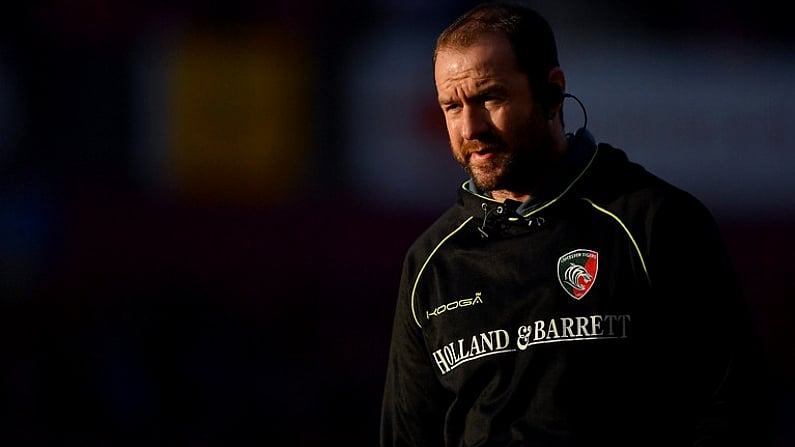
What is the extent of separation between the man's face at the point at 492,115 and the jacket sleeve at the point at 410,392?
32 centimetres

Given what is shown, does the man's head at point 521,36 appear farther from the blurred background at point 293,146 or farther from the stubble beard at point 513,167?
the blurred background at point 293,146

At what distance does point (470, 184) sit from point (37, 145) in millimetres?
6291

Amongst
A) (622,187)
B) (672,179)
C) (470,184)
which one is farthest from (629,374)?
(672,179)

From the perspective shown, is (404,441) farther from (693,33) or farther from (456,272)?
(693,33)

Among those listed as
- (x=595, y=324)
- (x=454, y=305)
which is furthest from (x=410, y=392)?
(x=595, y=324)

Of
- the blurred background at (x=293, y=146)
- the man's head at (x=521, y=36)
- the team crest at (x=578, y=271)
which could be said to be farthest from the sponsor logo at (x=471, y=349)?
the blurred background at (x=293, y=146)

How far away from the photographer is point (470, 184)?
2633 mm

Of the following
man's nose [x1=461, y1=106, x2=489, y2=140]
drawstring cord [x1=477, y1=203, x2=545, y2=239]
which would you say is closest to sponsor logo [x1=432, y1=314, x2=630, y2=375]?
drawstring cord [x1=477, y1=203, x2=545, y2=239]

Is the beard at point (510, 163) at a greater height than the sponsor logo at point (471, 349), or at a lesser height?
greater

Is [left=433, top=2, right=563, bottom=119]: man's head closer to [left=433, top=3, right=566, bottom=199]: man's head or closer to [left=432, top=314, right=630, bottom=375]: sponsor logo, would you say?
[left=433, top=3, right=566, bottom=199]: man's head

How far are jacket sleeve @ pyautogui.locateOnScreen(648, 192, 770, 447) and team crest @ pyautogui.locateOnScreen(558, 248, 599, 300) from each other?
0.38 ft

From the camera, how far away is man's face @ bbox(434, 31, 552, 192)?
2438 mm

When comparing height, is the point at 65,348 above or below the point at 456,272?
below

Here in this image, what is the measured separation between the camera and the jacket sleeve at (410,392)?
2594 millimetres
